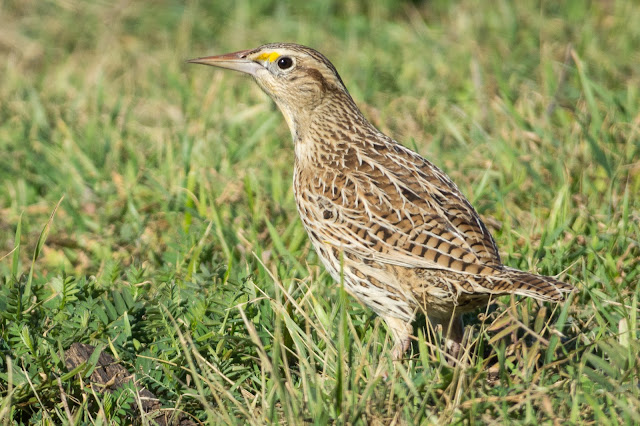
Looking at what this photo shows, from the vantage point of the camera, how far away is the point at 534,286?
3887mm

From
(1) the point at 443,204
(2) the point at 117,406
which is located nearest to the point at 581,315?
(1) the point at 443,204

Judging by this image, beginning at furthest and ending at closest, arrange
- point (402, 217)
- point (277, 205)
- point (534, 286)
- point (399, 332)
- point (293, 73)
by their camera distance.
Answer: point (277, 205)
point (293, 73)
point (399, 332)
point (402, 217)
point (534, 286)

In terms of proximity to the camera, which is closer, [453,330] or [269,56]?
[453,330]

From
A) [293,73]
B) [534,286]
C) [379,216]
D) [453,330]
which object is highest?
[293,73]

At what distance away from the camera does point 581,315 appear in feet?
15.2

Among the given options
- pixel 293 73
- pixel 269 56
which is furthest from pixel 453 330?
pixel 269 56

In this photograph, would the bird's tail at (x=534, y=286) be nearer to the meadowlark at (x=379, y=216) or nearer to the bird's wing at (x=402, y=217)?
the meadowlark at (x=379, y=216)

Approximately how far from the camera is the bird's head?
5.23 meters

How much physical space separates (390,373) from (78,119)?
15.5ft

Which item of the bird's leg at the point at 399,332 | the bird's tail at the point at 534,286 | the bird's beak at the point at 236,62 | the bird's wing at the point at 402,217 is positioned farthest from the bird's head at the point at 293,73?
the bird's tail at the point at 534,286

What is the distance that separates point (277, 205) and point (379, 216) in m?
1.80

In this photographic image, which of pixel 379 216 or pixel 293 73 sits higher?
pixel 293 73

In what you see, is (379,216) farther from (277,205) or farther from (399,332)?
(277,205)

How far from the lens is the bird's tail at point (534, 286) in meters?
3.80
